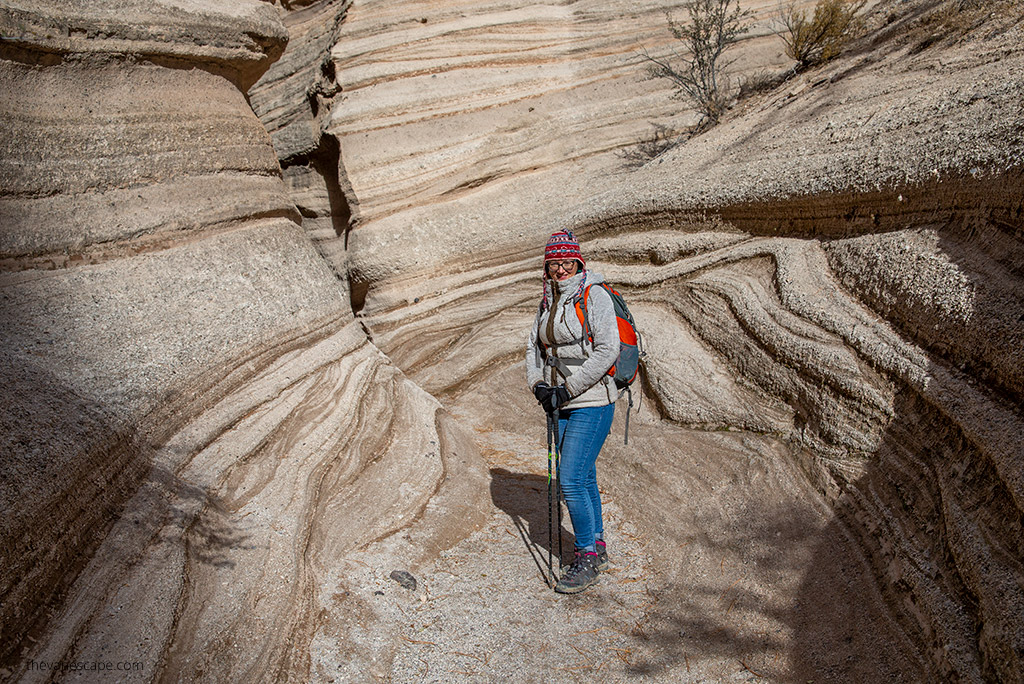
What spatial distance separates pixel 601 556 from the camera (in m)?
4.39

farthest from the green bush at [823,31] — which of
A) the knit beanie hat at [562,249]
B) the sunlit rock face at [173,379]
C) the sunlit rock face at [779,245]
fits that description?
the knit beanie hat at [562,249]

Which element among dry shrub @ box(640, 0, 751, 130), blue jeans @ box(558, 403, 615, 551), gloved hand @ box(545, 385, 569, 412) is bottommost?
blue jeans @ box(558, 403, 615, 551)

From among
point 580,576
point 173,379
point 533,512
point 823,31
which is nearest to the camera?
point 580,576

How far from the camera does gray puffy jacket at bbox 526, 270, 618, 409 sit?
4.00 m

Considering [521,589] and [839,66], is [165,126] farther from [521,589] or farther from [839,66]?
[839,66]

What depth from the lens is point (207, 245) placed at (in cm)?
657

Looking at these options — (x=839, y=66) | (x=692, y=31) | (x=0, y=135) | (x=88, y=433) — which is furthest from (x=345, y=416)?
(x=692, y=31)

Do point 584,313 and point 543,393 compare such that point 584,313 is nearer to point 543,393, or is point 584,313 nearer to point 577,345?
point 577,345

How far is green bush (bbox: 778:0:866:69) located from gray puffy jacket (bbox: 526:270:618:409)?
21.4 feet

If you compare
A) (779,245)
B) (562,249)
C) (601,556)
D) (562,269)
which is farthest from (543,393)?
(779,245)

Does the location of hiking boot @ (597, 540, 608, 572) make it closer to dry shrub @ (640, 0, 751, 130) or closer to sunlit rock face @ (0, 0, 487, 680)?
sunlit rock face @ (0, 0, 487, 680)

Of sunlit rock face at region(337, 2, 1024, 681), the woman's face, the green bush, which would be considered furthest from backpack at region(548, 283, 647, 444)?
the green bush

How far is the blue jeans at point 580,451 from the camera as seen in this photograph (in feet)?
13.5

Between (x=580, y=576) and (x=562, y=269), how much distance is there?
1.72 meters
